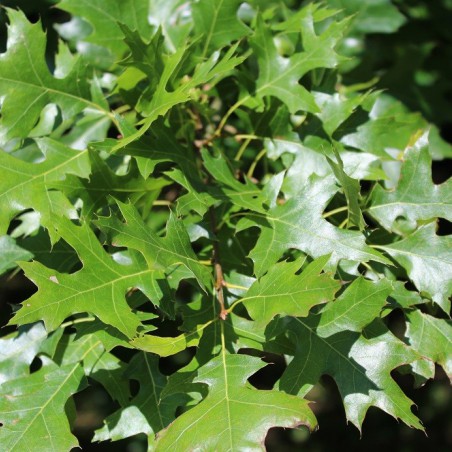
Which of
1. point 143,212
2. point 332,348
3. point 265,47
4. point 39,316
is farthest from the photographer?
point 265,47

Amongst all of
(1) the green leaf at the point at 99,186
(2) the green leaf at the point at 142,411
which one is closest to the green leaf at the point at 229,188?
(1) the green leaf at the point at 99,186

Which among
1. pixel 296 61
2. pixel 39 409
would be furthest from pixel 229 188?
pixel 39 409

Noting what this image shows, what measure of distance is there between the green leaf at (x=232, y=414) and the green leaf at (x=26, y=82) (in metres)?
0.72

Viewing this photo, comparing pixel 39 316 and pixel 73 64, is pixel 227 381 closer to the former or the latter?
pixel 39 316

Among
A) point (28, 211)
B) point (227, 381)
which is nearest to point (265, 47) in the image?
point (28, 211)

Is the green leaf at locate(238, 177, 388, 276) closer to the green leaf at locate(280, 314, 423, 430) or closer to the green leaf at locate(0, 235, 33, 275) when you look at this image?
the green leaf at locate(280, 314, 423, 430)

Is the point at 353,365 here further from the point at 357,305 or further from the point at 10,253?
the point at 10,253

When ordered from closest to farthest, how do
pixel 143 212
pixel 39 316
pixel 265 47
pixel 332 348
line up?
pixel 39 316 < pixel 332 348 < pixel 143 212 < pixel 265 47

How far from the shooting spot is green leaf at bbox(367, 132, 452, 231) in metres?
1.55

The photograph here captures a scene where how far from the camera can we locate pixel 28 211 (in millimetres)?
1764

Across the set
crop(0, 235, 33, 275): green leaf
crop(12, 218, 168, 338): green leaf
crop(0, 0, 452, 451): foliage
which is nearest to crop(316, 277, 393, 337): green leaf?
crop(0, 0, 452, 451): foliage

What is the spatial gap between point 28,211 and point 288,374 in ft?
2.69

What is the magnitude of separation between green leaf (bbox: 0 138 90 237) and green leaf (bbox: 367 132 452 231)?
676 mm

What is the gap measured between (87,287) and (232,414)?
1.21 feet
